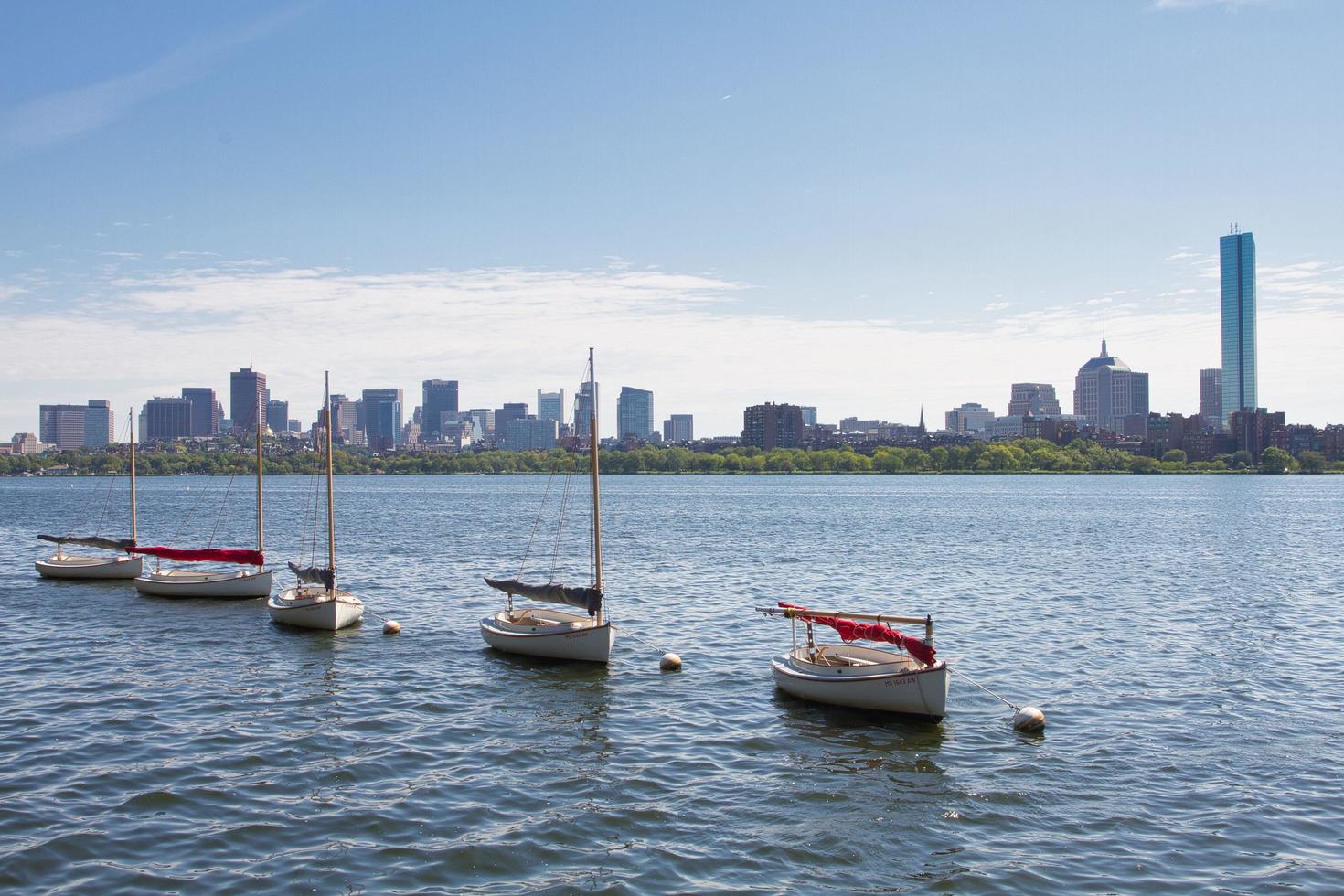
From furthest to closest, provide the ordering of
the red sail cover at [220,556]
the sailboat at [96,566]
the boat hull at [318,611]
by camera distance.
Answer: the sailboat at [96,566]
the red sail cover at [220,556]
the boat hull at [318,611]

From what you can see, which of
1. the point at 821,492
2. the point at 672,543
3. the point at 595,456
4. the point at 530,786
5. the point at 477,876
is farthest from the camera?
the point at 821,492

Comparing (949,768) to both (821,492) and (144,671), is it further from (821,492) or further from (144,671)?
(821,492)

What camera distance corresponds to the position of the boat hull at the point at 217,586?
53.4 metres

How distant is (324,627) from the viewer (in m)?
43.7

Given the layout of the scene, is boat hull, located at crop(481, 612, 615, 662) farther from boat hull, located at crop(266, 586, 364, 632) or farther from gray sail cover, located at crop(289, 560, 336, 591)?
gray sail cover, located at crop(289, 560, 336, 591)

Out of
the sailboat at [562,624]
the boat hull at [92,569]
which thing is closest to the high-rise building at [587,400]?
the sailboat at [562,624]

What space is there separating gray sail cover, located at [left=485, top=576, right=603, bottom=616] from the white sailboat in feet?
25.1

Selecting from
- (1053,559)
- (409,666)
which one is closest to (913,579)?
(1053,559)

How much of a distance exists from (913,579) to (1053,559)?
18.7 metres

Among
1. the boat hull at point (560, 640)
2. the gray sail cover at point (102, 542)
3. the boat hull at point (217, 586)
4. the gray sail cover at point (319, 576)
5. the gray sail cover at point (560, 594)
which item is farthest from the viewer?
the gray sail cover at point (102, 542)

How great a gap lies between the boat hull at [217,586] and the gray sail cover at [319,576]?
20.0ft

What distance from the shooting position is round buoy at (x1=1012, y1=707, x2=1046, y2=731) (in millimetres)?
27438

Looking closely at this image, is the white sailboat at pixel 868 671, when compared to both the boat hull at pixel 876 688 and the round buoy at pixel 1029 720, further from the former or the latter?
the round buoy at pixel 1029 720

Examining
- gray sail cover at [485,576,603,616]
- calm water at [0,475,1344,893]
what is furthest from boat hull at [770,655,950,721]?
gray sail cover at [485,576,603,616]
